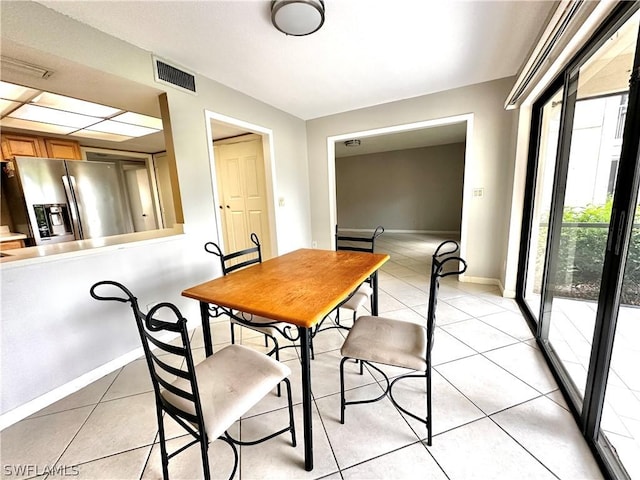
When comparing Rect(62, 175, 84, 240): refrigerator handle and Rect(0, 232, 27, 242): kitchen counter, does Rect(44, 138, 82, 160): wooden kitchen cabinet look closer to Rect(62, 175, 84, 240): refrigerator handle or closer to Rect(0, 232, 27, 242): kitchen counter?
Rect(62, 175, 84, 240): refrigerator handle

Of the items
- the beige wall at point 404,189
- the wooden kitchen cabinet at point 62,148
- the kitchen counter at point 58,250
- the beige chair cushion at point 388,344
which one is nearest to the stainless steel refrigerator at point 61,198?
the wooden kitchen cabinet at point 62,148

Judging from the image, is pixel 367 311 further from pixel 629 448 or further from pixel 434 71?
pixel 434 71

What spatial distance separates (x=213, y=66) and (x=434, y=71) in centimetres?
219

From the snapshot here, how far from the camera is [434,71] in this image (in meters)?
2.61

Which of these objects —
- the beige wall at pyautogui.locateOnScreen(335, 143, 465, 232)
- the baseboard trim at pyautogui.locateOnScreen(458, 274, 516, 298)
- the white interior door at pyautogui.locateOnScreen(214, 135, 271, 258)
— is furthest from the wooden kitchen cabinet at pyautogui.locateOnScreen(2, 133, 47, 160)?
the beige wall at pyautogui.locateOnScreen(335, 143, 465, 232)

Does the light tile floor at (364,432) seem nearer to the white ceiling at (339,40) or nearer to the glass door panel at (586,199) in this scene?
the glass door panel at (586,199)

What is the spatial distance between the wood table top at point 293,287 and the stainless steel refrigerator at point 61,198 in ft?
10.7

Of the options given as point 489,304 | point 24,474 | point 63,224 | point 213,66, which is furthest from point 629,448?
point 63,224

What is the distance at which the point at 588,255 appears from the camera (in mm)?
1539

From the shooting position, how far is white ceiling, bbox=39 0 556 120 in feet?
5.37

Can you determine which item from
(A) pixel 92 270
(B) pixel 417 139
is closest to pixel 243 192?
(A) pixel 92 270

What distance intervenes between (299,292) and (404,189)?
23.0ft

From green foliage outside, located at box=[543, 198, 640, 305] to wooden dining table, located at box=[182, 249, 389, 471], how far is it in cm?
116

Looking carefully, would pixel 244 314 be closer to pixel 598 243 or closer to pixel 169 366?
pixel 169 366
